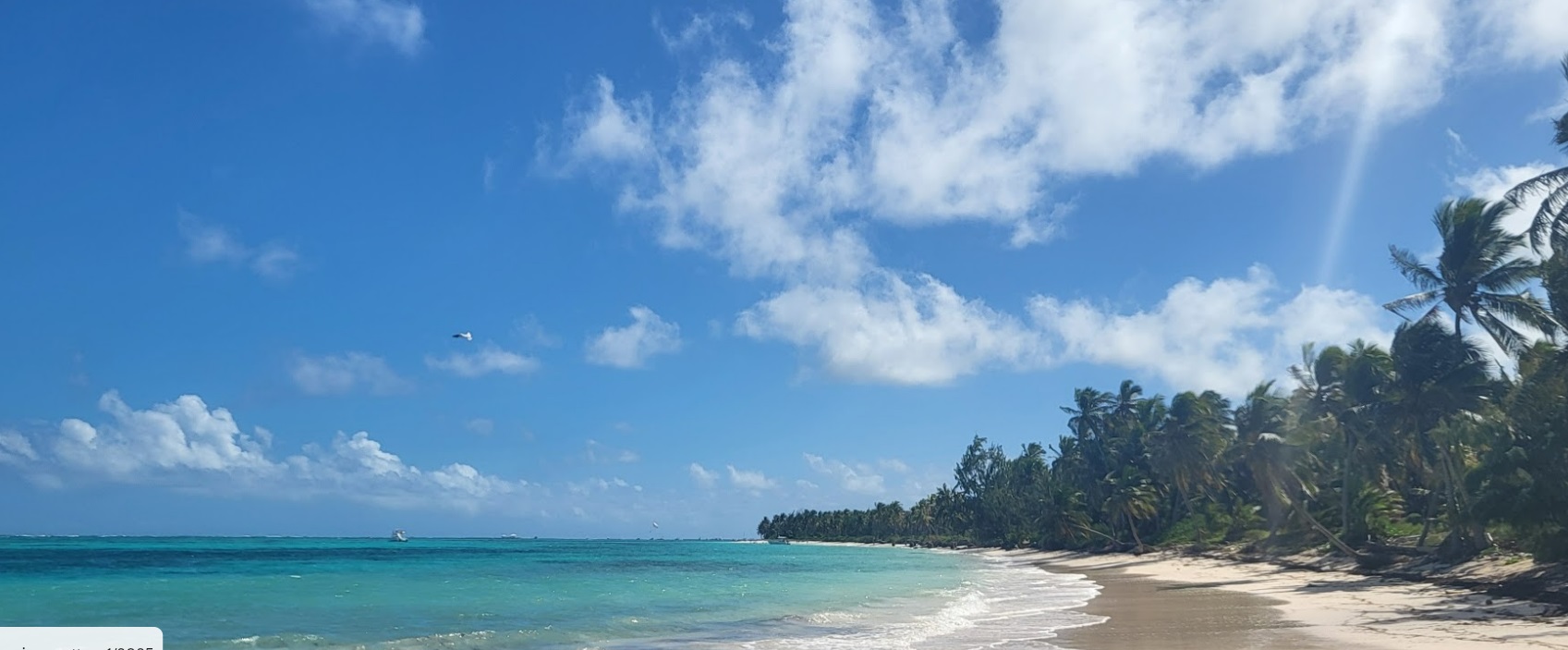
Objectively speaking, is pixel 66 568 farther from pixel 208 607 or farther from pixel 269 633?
pixel 269 633

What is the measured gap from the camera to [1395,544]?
34656 millimetres

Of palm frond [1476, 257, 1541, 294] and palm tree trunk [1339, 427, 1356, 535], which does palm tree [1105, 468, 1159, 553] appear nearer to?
palm tree trunk [1339, 427, 1356, 535]

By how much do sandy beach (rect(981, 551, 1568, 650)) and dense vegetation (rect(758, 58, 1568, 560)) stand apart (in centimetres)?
344

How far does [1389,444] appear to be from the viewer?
33.4 metres

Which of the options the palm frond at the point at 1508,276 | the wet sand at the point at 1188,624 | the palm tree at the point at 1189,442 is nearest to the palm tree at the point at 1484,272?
the palm frond at the point at 1508,276

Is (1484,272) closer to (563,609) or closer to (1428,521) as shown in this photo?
(1428,521)

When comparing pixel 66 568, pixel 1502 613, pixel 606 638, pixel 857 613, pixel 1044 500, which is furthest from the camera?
pixel 1044 500

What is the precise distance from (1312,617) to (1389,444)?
1722cm

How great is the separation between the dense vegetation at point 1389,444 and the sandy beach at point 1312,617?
11.3ft

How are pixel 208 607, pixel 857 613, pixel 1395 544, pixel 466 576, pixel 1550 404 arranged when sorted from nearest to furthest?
1. pixel 1550 404
2. pixel 857 613
3. pixel 208 607
4. pixel 1395 544
5. pixel 466 576

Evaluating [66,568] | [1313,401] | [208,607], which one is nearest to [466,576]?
[208,607]

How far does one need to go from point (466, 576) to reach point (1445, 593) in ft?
136

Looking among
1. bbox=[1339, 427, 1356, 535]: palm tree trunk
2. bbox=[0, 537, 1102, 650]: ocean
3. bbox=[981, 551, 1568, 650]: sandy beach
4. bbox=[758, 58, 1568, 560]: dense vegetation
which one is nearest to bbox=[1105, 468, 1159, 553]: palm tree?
bbox=[758, 58, 1568, 560]: dense vegetation

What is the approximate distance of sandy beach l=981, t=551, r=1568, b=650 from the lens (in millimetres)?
15391
